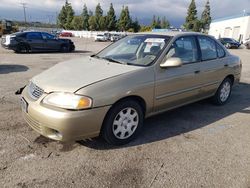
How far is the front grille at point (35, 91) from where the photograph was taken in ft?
10.8

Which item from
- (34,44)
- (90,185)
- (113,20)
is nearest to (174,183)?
(90,185)

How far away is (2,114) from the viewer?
4574 millimetres

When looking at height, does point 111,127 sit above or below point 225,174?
above

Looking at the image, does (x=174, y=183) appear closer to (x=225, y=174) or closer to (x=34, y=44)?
(x=225, y=174)

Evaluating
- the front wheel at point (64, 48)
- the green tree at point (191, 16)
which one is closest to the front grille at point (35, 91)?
the front wheel at point (64, 48)

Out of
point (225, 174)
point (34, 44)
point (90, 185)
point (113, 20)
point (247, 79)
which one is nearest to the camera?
point (90, 185)

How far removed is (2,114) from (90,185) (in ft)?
8.80

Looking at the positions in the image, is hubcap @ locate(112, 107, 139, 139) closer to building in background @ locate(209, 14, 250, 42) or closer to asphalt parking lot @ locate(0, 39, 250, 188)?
asphalt parking lot @ locate(0, 39, 250, 188)

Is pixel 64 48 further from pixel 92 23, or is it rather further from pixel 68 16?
pixel 68 16

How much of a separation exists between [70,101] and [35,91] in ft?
2.20

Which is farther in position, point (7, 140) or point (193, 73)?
point (193, 73)

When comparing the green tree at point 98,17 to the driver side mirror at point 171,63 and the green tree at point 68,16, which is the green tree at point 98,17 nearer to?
the green tree at point 68,16

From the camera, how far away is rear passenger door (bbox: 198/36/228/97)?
477 cm

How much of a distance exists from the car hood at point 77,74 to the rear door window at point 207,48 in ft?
5.72
